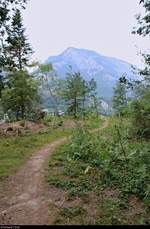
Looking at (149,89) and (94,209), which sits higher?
(149,89)

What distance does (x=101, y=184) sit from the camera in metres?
12.3

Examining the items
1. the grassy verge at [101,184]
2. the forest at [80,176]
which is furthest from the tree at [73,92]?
the grassy verge at [101,184]

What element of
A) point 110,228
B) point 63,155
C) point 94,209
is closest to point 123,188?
point 94,209

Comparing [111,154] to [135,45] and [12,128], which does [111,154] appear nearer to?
[135,45]

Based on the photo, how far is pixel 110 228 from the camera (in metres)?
6.84

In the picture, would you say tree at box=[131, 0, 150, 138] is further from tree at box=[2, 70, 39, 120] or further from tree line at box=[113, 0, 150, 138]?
tree at box=[2, 70, 39, 120]

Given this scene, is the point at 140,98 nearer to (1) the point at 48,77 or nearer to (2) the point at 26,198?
(2) the point at 26,198

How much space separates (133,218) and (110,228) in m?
2.66

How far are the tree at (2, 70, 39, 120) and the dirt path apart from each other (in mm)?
21542

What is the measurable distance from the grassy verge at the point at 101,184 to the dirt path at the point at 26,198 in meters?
0.46

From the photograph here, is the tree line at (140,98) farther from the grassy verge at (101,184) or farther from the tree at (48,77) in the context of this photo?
the tree at (48,77)

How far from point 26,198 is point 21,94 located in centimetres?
2838

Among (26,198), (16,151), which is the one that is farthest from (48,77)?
(26,198)

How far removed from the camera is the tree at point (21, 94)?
3756 centimetres
